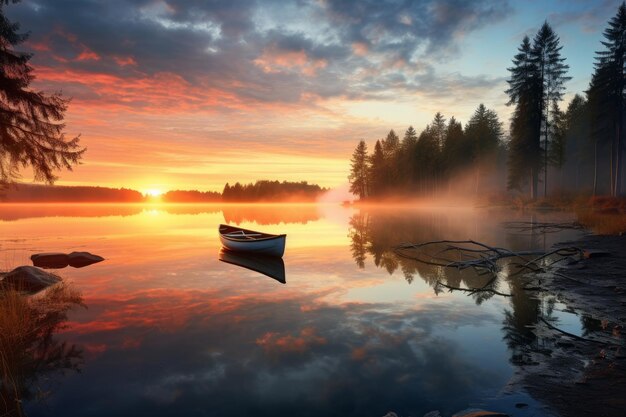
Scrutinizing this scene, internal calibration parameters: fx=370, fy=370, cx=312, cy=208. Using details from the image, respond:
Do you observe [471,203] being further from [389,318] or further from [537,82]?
[389,318]

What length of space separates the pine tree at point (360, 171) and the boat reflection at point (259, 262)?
81376mm

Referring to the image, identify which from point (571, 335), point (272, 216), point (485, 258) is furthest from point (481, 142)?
point (571, 335)

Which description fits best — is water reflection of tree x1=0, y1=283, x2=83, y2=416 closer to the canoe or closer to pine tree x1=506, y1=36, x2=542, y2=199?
the canoe

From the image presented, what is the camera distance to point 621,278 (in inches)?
524

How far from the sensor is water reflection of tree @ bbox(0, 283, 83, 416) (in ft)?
22.7

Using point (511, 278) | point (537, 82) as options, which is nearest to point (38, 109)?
point (511, 278)

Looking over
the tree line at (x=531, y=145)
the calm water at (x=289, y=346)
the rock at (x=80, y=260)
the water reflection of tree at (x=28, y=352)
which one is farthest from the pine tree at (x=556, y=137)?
the water reflection of tree at (x=28, y=352)

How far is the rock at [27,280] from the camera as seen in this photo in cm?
1379

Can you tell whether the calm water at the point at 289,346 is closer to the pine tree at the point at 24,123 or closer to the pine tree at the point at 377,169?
the pine tree at the point at 24,123

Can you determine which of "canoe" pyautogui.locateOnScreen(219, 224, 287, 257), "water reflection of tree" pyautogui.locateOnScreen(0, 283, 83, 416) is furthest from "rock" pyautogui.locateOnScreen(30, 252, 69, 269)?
"water reflection of tree" pyautogui.locateOnScreen(0, 283, 83, 416)

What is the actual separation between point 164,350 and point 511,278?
1353 cm

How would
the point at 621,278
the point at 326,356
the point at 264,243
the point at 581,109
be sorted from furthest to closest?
the point at 581,109
the point at 264,243
the point at 621,278
the point at 326,356

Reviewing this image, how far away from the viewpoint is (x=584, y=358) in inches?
297

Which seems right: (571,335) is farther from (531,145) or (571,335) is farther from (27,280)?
(531,145)
